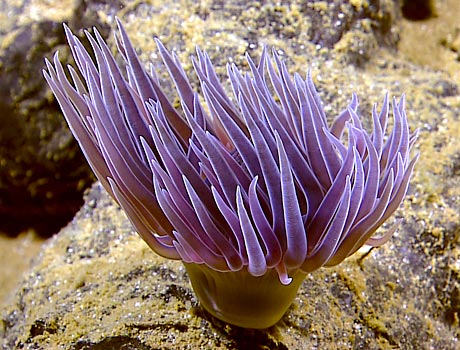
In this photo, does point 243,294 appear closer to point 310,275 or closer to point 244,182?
point 244,182

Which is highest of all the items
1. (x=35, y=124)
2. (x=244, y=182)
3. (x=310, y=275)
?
(x=244, y=182)

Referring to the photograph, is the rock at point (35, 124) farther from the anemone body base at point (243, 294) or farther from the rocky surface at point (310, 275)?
the anemone body base at point (243, 294)

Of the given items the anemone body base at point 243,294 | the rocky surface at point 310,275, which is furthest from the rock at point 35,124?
the anemone body base at point 243,294

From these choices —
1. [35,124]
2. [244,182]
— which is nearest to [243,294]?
[244,182]

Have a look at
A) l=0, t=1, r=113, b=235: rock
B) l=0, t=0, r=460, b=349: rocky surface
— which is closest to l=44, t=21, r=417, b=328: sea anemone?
l=0, t=0, r=460, b=349: rocky surface

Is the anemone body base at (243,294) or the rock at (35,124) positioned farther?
the rock at (35,124)

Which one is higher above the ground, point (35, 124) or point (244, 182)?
point (244, 182)

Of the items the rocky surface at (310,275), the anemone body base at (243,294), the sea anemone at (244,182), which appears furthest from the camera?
the rocky surface at (310,275)
